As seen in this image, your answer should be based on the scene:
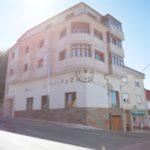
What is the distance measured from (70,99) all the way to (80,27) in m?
8.33

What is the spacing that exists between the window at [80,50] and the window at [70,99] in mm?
4202

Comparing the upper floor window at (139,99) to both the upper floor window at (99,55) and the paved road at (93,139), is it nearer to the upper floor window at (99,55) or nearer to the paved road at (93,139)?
the upper floor window at (99,55)

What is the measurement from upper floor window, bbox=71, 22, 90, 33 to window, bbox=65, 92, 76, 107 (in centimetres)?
714

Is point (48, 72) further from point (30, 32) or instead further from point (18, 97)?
point (30, 32)

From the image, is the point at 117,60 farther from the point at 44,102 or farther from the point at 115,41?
the point at 44,102

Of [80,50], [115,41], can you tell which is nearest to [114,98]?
[80,50]

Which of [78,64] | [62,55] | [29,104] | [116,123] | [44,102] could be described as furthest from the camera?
[29,104]

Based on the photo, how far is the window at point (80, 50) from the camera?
67.3 ft

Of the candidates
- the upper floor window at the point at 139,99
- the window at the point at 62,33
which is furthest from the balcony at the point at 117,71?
the upper floor window at the point at 139,99

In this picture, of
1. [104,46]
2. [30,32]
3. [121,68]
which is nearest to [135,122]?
[121,68]

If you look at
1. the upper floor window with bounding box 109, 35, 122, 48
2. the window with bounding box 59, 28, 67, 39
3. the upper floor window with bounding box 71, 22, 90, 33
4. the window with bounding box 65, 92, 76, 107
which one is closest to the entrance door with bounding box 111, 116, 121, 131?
the window with bounding box 65, 92, 76, 107

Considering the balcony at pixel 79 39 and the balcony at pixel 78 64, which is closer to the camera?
the balcony at pixel 78 64

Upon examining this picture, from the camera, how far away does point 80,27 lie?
2197 centimetres

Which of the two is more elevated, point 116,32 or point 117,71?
point 116,32
